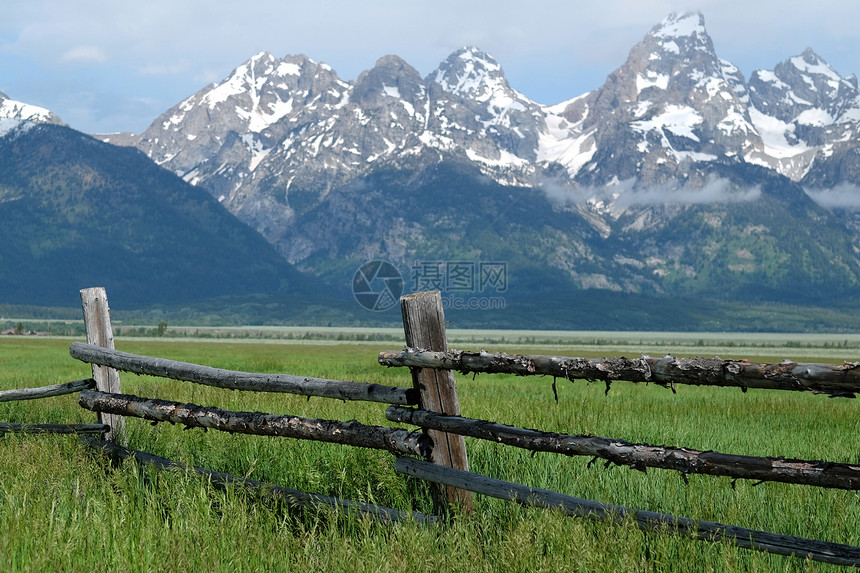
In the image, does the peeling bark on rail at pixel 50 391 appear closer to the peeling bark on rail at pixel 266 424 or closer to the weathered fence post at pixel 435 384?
the peeling bark on rail at pixel 266 424

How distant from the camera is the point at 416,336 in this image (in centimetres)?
633

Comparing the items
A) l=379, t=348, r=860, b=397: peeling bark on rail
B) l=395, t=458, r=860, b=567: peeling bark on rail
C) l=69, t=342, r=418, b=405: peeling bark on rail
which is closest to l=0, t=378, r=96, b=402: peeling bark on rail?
l=69, t=342, r=418, b=405: peeling bark on rail

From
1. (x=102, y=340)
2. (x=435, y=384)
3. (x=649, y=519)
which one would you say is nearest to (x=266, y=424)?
(x=435, y=384)

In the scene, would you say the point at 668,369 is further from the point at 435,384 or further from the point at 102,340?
the point at 102,340

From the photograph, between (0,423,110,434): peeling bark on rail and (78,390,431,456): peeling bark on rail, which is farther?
(0,423,110,434): peeling bark on rail

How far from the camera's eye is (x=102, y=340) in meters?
9.34

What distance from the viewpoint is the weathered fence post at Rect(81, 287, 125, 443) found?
29.5ft

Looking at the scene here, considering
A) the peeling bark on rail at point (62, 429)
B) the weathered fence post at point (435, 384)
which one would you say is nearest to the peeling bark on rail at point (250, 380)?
the weathered fence post at point (435, 384)

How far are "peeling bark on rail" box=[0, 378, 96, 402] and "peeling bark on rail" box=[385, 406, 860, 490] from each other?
4420mm

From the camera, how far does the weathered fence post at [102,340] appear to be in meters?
8.99

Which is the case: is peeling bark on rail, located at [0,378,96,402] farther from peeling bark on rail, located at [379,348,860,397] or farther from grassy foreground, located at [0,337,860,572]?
peeling bark on rail, located at [379,348,860,397]

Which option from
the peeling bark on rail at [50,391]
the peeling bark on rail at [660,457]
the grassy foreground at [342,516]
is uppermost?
the peeling bark on rail at [50,391]

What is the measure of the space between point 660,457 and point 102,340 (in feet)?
21.6

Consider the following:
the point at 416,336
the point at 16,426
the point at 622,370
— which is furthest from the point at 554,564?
the point at 16,426
